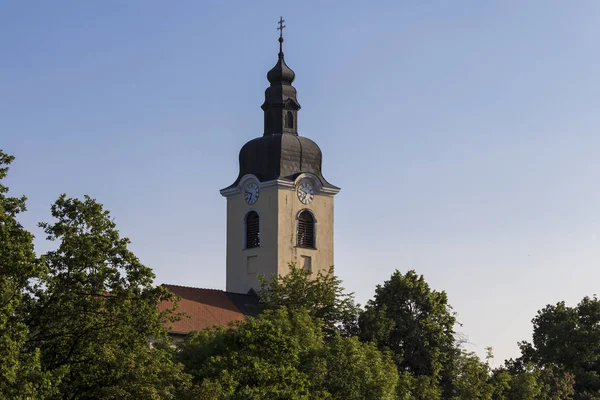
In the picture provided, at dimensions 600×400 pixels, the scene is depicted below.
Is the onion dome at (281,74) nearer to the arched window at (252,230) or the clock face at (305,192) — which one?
the clock face at (305,192)

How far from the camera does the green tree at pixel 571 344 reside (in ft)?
Answer: 211

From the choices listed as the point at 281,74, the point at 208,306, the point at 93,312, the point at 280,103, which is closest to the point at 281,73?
the point at 281,74

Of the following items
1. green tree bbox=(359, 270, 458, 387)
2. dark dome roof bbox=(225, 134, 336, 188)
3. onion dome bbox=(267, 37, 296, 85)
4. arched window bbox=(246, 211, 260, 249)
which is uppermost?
onion dome bbox=(267, 37, 296, 85)

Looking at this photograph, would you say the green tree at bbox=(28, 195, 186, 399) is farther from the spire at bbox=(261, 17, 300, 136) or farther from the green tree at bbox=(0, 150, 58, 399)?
the spire at bbox=(261, 17, 300, 136)

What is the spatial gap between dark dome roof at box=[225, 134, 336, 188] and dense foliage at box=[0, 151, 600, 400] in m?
8.87

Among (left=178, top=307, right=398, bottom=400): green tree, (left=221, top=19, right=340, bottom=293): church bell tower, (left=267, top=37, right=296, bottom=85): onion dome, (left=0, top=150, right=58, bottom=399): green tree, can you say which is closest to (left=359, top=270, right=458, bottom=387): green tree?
(left=178, top=307, right=398, bottom=400): green tree

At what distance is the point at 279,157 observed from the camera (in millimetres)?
69875

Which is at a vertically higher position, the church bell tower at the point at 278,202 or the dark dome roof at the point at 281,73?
the dark dome roof at the point at 281,73

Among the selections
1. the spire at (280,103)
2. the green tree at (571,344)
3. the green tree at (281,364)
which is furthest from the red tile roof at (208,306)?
the green tree at (571,344)

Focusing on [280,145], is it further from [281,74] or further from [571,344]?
[571,344]

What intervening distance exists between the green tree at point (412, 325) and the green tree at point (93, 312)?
20.2m

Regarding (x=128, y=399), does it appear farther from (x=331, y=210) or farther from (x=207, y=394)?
(x=331, y=210)

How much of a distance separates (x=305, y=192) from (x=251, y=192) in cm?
304

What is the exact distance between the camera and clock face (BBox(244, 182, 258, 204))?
2785 inches
